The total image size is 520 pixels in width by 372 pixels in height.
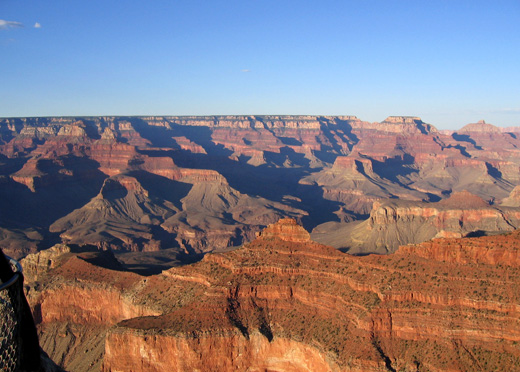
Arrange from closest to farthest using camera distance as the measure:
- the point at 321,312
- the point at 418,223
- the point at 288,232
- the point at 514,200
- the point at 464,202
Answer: the point at 321,312 < the point at 288,232 < the point at 418,223 < the point at 464,202 < the point at 514,200

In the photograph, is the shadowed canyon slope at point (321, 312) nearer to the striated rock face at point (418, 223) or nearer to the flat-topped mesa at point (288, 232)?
the flat-topped mesa at point (288, 232)

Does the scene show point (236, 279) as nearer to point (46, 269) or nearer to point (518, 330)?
point (518, 330)

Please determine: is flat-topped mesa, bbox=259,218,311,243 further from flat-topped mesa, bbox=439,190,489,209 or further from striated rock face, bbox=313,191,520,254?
flat-topped mesa, bbox=439,190,489,209

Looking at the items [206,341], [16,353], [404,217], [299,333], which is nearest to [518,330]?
[299,333]

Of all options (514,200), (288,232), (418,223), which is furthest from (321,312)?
(514,200)

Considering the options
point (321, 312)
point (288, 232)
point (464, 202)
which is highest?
point (288, 232)

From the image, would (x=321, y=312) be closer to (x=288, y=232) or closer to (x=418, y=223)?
(x=288, y=232)

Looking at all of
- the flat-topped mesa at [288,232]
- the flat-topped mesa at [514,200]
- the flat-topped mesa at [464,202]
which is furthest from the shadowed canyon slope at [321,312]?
the flat-topped mesa at [514,200]
